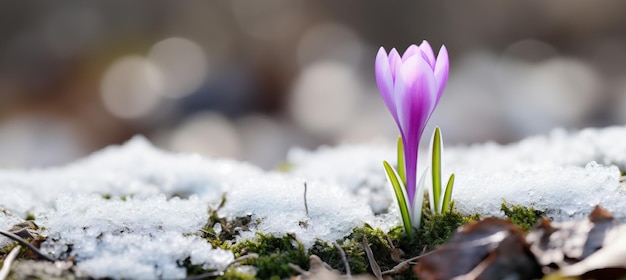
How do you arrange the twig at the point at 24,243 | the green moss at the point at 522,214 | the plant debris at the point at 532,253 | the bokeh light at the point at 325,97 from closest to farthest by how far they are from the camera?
1. the plant debris at the point at 532,253
2. the twig at the point at 24,243
3. the green moss at the point at 522,214
4. the bokeh light at the point at 325,97

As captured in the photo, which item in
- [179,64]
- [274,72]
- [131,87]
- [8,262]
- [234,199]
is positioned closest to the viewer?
[8,262]

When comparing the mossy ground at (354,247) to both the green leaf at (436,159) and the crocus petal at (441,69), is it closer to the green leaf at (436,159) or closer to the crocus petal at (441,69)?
the green leaf at (436,159)

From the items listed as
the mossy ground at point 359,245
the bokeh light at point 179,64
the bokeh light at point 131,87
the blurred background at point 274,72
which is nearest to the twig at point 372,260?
the mossy ground at point 359,245

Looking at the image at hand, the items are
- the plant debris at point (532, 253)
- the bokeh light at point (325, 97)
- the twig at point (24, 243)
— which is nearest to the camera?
the plant debris at point (532, 253)

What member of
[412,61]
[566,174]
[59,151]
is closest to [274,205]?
[412,61]

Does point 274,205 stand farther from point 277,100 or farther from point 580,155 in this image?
point 277,100

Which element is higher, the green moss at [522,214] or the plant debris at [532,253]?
the green moss at [522,214]

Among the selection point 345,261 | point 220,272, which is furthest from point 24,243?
point 345,261

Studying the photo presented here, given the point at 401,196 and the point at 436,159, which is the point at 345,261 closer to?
the point at 401,196
